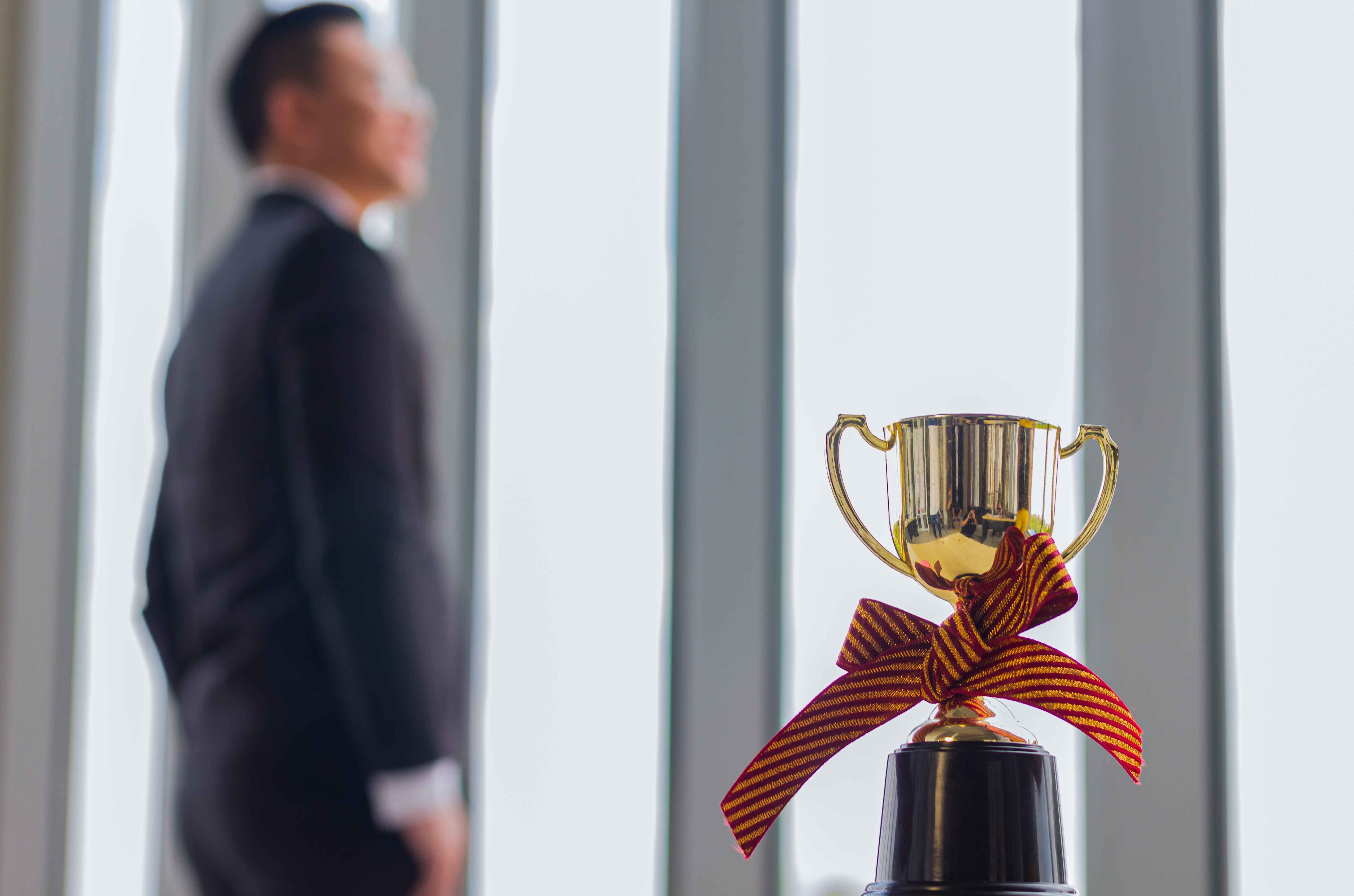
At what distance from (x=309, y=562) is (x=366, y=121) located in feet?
1.40

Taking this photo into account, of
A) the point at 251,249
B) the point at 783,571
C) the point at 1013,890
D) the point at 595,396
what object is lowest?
the point at 1013,890

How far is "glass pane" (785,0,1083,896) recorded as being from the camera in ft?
3.53

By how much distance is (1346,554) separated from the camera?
1.04 metres

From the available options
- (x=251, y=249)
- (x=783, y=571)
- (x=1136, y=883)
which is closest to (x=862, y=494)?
(x=783, y=571)

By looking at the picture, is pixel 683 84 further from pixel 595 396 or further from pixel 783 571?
pixel 783 571

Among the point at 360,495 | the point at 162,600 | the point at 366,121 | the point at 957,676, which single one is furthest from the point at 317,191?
the point at 957,676

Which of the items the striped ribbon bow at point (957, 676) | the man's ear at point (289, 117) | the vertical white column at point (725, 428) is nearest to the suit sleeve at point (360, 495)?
the man's ear at point (289, 117)

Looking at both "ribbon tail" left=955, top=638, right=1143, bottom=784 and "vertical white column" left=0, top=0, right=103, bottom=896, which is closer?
"ribbon tail" left=955, top=638, right=1143, bottom=784

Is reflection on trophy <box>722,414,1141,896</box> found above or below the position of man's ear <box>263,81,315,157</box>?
below

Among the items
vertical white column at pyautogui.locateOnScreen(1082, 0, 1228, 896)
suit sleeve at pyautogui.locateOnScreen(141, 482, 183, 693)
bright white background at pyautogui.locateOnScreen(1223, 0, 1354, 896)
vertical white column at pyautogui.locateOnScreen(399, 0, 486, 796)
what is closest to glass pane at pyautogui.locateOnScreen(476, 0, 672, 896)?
vertical white column at pyautogui.locateOnScreen(399, 0, 486, 796)

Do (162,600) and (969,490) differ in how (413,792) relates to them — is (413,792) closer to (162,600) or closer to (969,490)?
(162,600)

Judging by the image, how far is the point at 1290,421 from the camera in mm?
1068

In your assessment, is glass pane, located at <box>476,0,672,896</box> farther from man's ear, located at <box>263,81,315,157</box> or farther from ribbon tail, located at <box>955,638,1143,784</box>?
ribbon tail, located at <box>955,638,1143,784</box>

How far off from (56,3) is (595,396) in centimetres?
69
